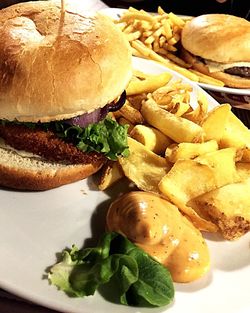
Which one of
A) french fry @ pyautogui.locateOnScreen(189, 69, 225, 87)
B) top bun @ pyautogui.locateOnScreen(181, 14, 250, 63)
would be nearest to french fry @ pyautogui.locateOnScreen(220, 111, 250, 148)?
french fry @ pyautogui.locateOnScreen(189, 69, 225, 87)

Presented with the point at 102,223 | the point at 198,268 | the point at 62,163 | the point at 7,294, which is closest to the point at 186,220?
the point at 198,268

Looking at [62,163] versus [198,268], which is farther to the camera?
[62,163]

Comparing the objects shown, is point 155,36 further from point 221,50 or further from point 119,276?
point 119,276

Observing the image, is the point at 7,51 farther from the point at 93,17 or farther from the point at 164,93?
the point at 164,93

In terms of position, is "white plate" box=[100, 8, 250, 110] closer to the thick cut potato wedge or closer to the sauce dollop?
the thick cut potato wedge

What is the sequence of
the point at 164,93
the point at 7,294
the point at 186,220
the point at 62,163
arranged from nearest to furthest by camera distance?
the point at 7,294 < the point at 186,220 < the point at 62,163 < the point at 164,93

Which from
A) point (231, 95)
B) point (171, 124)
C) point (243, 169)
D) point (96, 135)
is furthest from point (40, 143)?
point (231, 95)

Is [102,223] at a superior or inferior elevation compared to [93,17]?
inferior

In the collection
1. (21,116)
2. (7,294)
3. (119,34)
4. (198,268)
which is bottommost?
(7,294)
